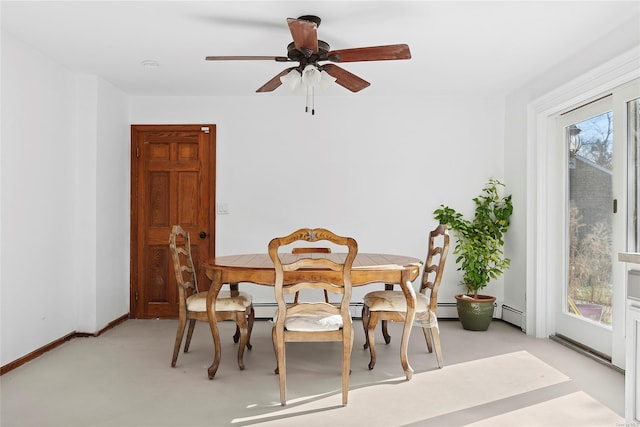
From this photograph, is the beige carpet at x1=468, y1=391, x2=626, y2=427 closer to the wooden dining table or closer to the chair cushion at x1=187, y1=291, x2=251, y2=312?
the wooden dining table

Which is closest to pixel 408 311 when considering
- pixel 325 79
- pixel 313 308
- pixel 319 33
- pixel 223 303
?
pixel 313 308

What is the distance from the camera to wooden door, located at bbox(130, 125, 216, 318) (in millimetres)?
5133

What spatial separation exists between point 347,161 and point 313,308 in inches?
103

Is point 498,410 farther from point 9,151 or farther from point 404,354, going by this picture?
point 9,151

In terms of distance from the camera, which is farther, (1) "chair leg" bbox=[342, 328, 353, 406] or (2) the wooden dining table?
(2) the wooden dining table

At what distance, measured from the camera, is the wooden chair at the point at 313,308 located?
2.72 m

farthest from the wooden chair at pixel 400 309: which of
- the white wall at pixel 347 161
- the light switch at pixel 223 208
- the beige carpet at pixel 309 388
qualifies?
the light switch at pixel 223 208

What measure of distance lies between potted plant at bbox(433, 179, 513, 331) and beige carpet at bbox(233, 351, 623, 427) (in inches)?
42.8

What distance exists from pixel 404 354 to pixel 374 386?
1.00ft

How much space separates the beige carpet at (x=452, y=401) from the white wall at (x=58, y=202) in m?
2.16

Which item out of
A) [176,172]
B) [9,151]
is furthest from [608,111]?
[9,151]

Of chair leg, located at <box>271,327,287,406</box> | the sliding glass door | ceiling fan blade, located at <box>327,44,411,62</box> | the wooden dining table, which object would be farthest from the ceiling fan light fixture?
the sliding glass door

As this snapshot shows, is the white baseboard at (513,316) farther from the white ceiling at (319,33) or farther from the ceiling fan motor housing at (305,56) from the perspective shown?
the ceiling fan motor housing at (305,56)

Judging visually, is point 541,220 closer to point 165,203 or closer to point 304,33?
point 304,33
